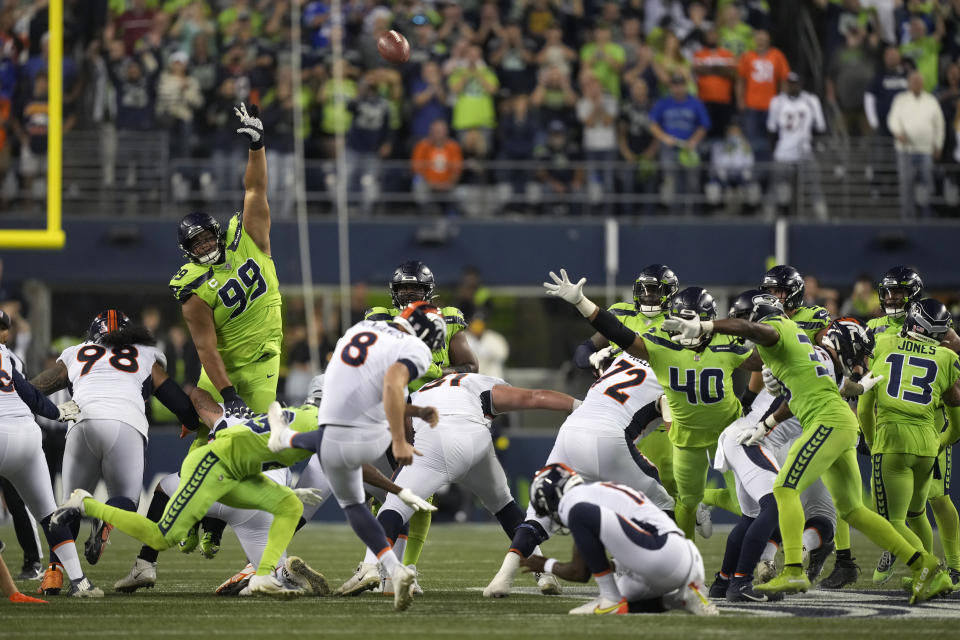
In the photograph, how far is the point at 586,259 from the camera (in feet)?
54.5

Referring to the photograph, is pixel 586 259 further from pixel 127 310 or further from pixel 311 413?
pixel 311 413

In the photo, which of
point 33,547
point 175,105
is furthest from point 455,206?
point 33,547

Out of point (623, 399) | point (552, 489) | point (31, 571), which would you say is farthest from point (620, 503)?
point (31, 571)

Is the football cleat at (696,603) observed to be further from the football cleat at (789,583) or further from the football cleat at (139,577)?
the football cleat at (139,577)

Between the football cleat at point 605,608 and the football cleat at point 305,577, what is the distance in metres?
1.68

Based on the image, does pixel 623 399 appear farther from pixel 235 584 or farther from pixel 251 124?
pixel 251 124

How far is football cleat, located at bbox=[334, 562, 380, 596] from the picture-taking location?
26.6ft

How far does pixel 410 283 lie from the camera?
920cm

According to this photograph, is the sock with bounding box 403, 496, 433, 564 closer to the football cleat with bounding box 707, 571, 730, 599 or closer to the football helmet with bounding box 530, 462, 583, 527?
the football helmet with bounding box 530, 462, 583, 527

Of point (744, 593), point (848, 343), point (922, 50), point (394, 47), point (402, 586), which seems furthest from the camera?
point (922, 50)

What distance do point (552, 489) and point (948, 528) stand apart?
3.49m

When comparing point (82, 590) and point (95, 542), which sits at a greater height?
point (95, 542)

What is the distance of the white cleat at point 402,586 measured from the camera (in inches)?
283

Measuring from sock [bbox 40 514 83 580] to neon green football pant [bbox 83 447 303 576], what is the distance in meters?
0.51
